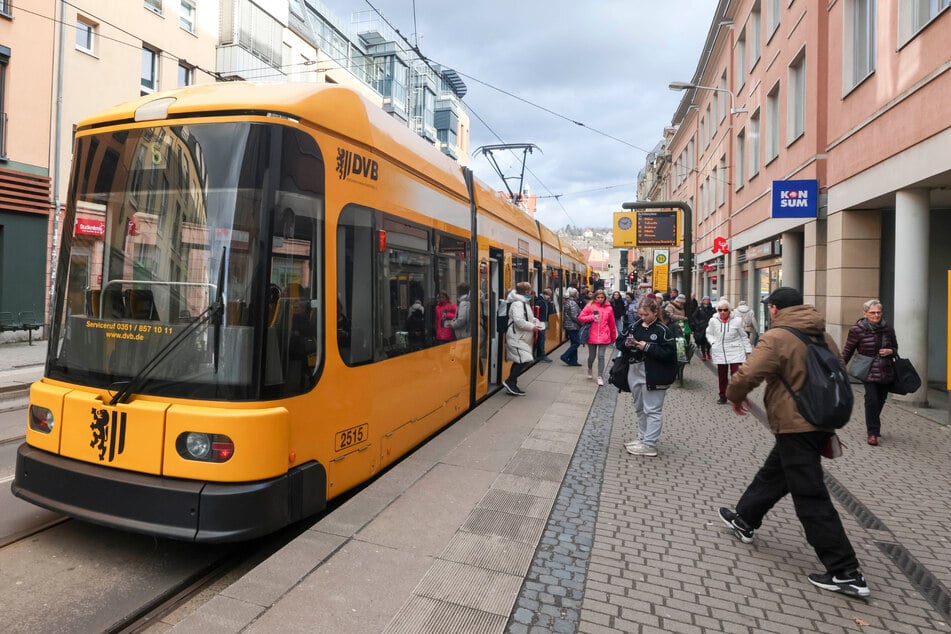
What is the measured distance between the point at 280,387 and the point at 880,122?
10.0m

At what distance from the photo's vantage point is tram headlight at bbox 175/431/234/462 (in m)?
3.28

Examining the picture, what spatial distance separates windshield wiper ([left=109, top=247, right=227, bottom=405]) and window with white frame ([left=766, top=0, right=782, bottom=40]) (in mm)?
16821

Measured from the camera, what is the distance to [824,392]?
3.28 meters

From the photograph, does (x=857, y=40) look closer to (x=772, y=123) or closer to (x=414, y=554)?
(x=772, y=123)

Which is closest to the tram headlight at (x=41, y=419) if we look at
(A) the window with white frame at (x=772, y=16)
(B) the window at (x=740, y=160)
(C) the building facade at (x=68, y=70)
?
(C) the building facade at (x=68, y=70)

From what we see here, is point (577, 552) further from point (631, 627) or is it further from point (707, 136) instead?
point (707, 136)

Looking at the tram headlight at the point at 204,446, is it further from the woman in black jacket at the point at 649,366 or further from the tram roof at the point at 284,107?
the woman in black jacket at the point at 649,366

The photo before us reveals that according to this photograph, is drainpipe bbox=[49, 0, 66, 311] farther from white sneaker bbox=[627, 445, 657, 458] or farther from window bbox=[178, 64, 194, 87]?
white sneaker bbox=[627, 445, 657, 458]

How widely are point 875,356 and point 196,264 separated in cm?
675

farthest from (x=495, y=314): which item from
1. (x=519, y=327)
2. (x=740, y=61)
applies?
(x=740, y=61)

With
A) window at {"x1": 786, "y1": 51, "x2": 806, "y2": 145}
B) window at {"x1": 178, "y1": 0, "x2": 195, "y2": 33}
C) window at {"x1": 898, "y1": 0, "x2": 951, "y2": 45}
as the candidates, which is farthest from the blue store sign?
window at {"x1": 178, "y1": 0, "x2": 195, "y2": 33}

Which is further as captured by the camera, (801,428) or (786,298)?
(786,298)

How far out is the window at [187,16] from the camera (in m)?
20.6

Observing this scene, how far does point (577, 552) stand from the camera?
3648mm
